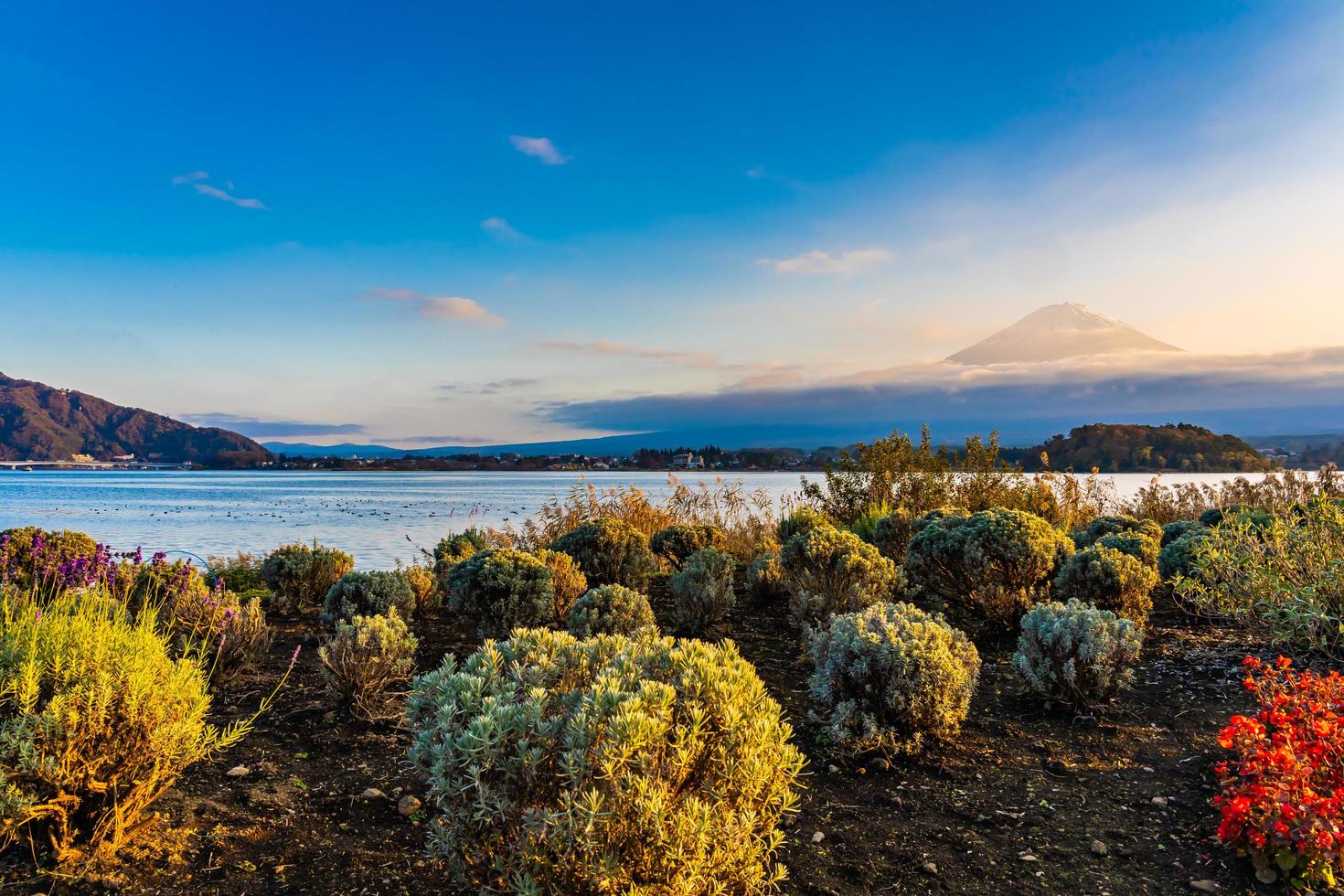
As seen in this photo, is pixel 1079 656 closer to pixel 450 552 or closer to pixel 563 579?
pixel 563 579

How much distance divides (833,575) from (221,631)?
584 cm

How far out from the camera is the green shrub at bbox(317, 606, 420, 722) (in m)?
5.52

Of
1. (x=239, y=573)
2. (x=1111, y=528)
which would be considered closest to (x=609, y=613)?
(x=1111, y=528)

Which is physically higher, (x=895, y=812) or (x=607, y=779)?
(x=607, y=779)

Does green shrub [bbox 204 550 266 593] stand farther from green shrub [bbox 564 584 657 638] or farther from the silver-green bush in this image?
the silver-green bush

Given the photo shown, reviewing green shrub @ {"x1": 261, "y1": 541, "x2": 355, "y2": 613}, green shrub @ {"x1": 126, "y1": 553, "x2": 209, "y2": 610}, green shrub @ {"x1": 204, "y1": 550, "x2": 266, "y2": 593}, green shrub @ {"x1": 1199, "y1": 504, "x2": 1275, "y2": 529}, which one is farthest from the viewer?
green shrub @ {"x1": 204, "y1": 550, "x2": 266, "y2": 593}

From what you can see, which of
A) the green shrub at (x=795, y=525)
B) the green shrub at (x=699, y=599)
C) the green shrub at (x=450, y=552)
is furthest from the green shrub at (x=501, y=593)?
the green shrub at (x=795, y=525)

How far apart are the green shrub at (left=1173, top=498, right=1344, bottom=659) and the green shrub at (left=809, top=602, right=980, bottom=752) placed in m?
2.92

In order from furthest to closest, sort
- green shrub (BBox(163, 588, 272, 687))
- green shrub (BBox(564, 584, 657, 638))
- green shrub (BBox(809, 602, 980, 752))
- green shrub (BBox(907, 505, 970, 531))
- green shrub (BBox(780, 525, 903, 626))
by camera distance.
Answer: green shrub (BBox(907, 505, 970, 531)) → green shrub (BBox(780, 525, 903, 626)) → green shrub (BBox(564, 584, 657, 638)) → green shrub (BBox(163, 588, 272, 687)) → green shrub (BBox(809, 602, 980, 752))

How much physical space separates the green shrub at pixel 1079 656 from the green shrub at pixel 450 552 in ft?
20.1

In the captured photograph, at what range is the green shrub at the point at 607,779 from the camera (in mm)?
2564

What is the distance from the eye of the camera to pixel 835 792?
4.57 m

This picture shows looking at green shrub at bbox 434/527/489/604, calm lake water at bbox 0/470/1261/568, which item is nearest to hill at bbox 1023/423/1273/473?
calm lake water at bbox 0/470/1261/568

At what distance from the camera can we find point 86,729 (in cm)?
339
